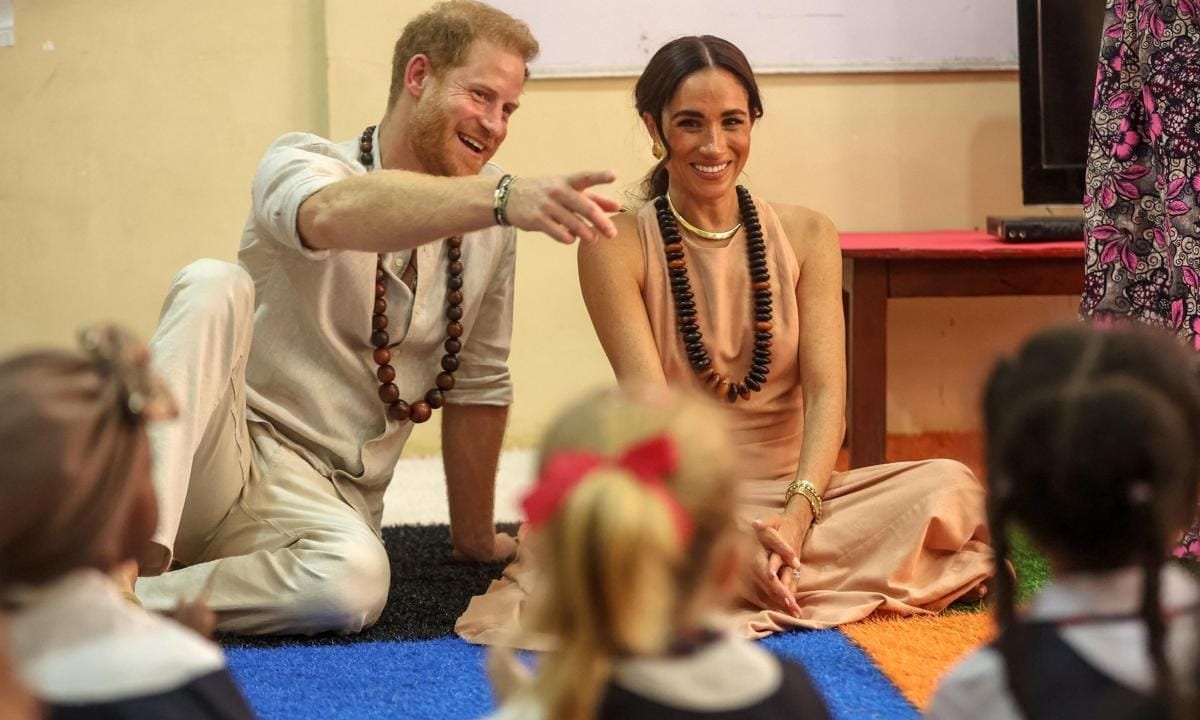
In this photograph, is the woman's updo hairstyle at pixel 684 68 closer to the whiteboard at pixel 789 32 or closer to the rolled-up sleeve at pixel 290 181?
the rolled-up sleeve at pixel 290 181

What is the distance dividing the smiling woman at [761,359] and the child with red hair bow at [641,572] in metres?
1.25

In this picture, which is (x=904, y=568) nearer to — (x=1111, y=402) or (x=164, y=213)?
(x=1111, y=402)

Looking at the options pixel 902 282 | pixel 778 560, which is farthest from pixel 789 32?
pixel 778 560

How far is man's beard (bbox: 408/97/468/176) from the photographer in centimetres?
245

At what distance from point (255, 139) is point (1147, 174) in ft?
7.50

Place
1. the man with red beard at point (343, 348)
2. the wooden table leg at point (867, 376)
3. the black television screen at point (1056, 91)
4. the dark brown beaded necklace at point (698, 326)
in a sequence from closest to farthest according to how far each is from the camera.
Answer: the man with red beard at point (343, 348) < the dark brown beaded necklace at point (698, 326) < the wooden table leg at point (867, 376) < the black television screen at point (1056, 91)

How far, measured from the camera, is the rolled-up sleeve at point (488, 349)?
8.74ft

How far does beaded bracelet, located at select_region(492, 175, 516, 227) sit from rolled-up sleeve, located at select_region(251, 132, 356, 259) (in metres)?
0.36

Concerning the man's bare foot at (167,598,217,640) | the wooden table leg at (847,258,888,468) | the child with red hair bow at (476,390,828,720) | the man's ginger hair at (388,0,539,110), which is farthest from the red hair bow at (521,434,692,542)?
the wooden table leg at (847,258,888,468)

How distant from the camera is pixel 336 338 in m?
2.46

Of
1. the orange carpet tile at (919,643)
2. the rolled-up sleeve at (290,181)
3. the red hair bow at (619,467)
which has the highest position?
the rolled-up sleeve at (290,181)

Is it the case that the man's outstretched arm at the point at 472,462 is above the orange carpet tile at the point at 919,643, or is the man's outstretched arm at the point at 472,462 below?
above

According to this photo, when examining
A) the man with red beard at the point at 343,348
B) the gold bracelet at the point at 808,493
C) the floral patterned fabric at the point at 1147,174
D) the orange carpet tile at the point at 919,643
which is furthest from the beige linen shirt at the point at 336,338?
the floral patterned fabric at the point at 1147,174

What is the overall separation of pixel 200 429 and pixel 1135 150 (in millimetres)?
1694
